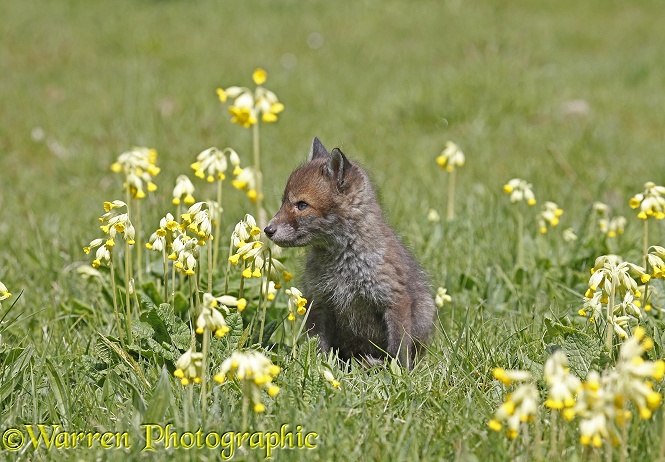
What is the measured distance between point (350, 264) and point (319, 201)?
366mm

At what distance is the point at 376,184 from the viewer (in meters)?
4.99

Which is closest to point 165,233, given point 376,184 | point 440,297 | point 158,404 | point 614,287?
point 158,404

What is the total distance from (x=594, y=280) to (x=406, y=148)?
5.51 m

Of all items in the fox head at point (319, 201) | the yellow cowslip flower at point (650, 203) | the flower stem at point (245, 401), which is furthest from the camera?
the fox head at point (319, 201)

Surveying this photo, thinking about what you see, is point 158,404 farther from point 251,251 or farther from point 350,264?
point 350,264

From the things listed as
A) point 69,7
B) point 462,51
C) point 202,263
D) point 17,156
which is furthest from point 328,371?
point 69,7

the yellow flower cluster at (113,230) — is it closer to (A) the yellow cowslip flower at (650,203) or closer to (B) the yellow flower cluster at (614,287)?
(B) the yellow flower cluster at (614,287)

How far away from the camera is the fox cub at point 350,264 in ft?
14.1

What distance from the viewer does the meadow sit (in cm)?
326

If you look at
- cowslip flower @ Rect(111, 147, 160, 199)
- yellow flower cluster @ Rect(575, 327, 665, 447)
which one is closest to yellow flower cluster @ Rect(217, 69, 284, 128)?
cowslip flower @ Rect(111, 147, 160, 199)

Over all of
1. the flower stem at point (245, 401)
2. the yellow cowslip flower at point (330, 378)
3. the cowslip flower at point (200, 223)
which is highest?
the cowslip flower at point (200, 223)

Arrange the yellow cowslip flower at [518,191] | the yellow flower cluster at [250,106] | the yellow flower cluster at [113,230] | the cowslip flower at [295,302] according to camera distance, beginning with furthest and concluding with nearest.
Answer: the yellow cowslip flower at [518,191]
the yellow flower cluster at [250,106]
the yellow flower cluster at [113,230]
the cowslip flower at [295,302]

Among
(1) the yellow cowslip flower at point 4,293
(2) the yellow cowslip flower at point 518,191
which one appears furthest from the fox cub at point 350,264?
(1) the yellow cowslip flower at point 4,293

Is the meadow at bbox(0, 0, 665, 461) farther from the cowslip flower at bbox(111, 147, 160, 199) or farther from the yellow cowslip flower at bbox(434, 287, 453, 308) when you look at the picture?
the cowslip flower at bbox(111, 147, 160, 199)
